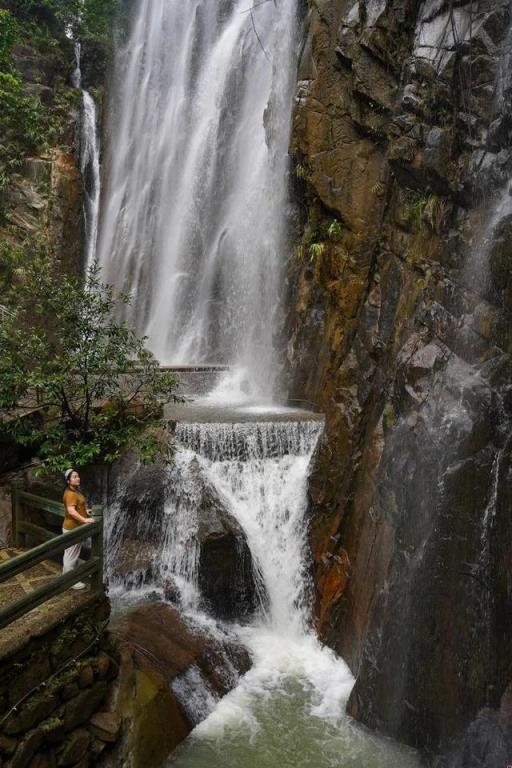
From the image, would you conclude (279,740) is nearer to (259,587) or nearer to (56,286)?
(259,587)

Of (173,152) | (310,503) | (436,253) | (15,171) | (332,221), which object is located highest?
(173,152)

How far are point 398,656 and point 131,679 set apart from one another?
345cm

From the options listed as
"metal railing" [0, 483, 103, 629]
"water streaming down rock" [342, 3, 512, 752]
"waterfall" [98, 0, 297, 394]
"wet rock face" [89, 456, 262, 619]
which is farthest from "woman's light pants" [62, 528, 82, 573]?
"waterfall" [98, 0, 297, 394]

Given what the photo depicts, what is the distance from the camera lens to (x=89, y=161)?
819 inches

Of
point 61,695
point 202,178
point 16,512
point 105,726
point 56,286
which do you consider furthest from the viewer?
point 202,178

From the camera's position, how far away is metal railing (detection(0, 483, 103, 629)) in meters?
5.21

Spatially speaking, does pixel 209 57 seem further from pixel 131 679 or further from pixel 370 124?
pixel 131 679

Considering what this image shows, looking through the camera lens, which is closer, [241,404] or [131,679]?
[131,679]

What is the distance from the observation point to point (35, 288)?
8438 mm

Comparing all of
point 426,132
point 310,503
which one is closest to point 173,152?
point 426,132

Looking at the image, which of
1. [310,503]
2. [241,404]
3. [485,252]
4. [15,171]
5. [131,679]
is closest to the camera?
[131,679]

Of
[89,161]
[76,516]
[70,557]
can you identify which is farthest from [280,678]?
[89,161]

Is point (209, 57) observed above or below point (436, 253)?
above

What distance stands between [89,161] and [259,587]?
718 inches
